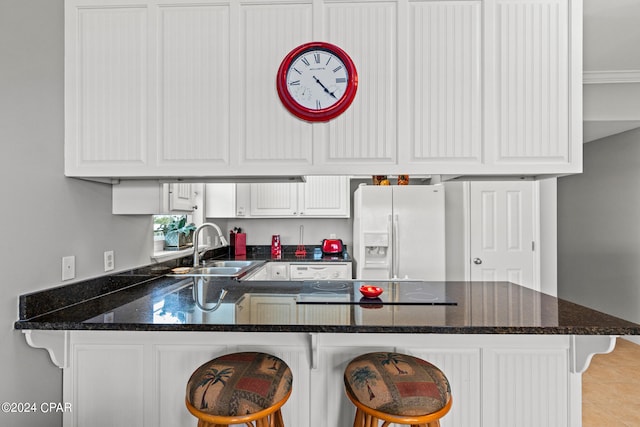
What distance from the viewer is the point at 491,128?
5.43ft

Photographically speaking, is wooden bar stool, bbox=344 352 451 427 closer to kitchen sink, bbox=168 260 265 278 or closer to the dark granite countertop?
the dark granite countertop

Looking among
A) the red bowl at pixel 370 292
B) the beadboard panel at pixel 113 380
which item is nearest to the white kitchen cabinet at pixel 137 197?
the beadboard panel at pixel 113 380

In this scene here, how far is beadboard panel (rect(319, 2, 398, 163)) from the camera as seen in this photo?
5.50 feet

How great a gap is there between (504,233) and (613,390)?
1.55 m

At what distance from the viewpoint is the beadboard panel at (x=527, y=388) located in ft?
5.00

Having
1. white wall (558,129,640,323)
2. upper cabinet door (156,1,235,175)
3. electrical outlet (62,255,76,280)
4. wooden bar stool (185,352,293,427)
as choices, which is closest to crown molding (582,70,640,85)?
white wall (558,129,640,323)

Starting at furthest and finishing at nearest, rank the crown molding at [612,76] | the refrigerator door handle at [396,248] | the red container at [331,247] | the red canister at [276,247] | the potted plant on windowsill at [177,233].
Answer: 1. the red canister at [276,247]
2. the red container at [331,247]
3. the refrigerator door handle at [396,248]
4. the crown molding at [612,76]
5. the potted plant on windowsill at [177,233]

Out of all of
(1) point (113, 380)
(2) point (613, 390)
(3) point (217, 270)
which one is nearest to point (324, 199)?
(3) point (217, 270)

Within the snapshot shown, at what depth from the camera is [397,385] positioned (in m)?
1.20

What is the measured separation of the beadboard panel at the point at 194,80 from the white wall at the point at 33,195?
0.47 meters

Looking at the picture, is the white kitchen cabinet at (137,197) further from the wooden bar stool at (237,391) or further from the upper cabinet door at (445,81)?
the upper cabinet door at (445,81)

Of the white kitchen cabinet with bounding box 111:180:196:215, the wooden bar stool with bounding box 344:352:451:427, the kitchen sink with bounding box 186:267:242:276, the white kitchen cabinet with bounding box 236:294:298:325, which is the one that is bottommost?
→ the wooden bar stool with bounding box 344:352:451:427

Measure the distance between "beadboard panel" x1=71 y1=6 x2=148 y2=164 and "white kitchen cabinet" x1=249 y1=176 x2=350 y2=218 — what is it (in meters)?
2.36

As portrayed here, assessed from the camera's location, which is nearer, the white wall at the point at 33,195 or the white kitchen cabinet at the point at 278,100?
the white wall at the point at 33,195
